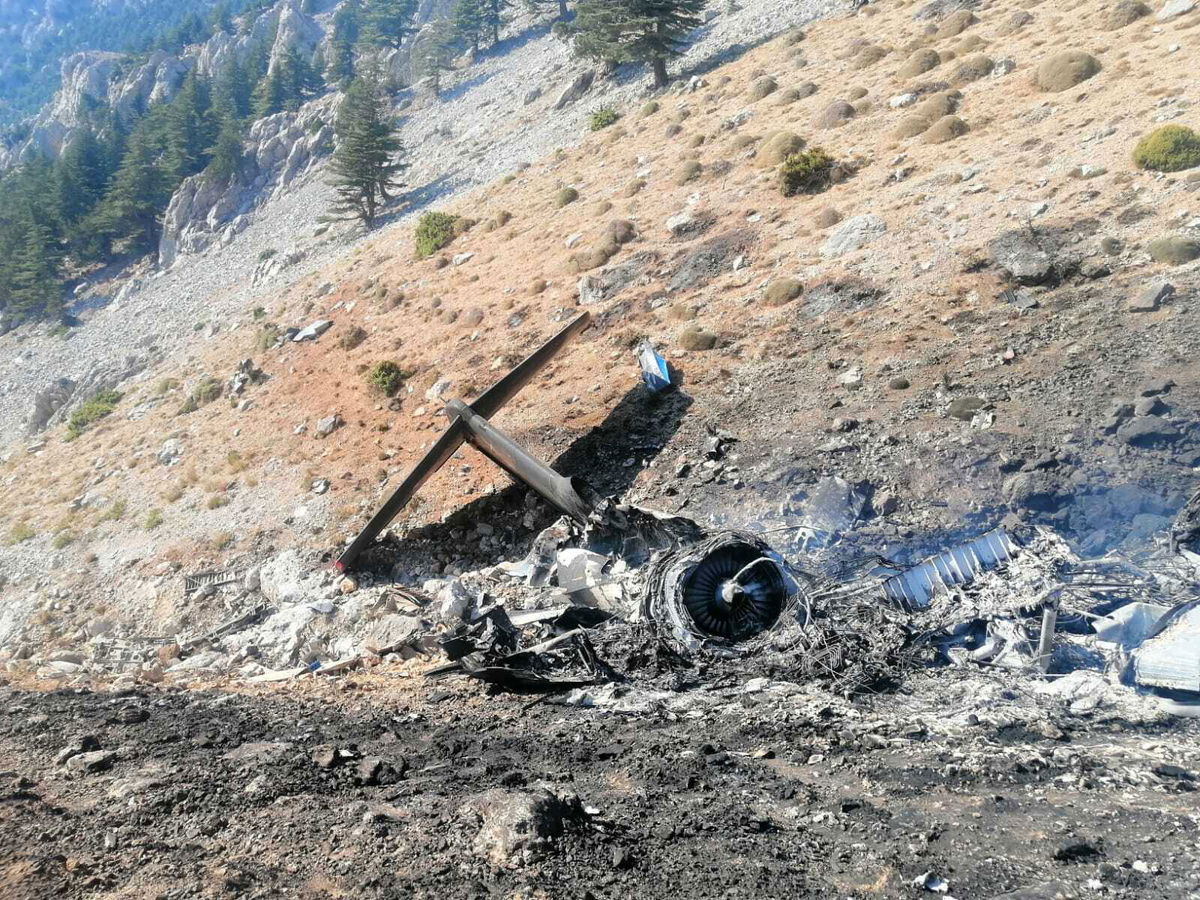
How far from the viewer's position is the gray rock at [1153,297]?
1812 centimetres

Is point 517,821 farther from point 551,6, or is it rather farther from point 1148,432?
point 551,6

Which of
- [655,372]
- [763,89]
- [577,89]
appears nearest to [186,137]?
[577,89]

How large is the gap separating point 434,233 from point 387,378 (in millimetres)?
18697

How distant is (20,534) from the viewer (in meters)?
30.3

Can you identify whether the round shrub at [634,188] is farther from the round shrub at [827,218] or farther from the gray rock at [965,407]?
the gray rock at [965,407]

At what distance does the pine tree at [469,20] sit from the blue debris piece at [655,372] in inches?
3645

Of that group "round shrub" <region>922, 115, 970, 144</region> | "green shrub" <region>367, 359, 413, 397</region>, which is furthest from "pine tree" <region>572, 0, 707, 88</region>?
"green shrub" <region>367, 359, 413, 397</region>

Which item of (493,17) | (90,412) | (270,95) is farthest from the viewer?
(270,95)

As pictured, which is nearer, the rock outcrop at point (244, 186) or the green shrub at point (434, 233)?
the green shrub at point (434, 233)

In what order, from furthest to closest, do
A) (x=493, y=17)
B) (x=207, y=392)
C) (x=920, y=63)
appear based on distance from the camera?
(x=493, y=17) < (x=920, y=63) < (x=207, y=392)

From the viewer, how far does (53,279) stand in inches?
3068

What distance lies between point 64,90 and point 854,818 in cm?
22392

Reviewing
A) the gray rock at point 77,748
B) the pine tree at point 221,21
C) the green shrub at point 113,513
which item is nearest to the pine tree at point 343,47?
the pine tree at point 221,21

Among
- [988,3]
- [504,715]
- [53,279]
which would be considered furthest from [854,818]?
[53,279]
